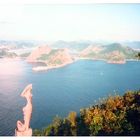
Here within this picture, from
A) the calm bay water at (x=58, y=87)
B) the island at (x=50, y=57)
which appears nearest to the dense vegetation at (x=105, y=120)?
the calm bay water at (x=58, y=87)

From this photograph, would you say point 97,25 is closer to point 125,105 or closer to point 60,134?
point 125,105

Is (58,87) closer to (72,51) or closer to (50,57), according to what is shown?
(50,57)

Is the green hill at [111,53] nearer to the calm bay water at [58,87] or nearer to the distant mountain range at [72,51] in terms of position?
the distant mountain range at [72,51]

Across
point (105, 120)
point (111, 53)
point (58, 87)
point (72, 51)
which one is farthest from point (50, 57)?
point (105, 120)

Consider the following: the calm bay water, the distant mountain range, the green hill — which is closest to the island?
the distant mountain range

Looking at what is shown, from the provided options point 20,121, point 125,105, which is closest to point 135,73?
point 125,105

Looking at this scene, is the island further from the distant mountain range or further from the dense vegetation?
the dense vegetation
